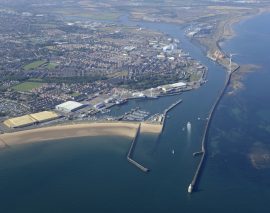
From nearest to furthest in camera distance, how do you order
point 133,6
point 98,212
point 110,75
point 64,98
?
point 98,212 < point 64,98 < point 110,75 < point 133,6

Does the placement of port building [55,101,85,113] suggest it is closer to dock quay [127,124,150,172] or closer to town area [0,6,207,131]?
town area [0,6,207,131]

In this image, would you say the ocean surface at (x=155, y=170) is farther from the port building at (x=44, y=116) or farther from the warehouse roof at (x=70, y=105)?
the port building at (x=44, y=116)

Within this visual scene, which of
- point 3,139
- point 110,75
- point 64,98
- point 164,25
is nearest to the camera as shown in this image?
point 3,139

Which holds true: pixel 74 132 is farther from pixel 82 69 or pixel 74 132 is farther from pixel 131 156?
pixel 82 69

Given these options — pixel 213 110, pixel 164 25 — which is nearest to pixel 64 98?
pixel 213 110

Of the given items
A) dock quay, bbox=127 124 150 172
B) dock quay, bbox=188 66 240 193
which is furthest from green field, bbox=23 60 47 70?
dock quay, bbox=127 124 150 172

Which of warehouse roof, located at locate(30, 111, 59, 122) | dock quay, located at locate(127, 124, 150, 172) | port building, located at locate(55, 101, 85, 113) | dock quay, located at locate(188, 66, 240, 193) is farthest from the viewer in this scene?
port building, located at locate(55, 101, 85, 113)

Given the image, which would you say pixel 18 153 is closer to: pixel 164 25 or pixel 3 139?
pixel 3 139

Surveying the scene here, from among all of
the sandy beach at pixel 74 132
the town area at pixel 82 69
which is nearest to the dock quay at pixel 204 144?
the town area at pixel 82 69
